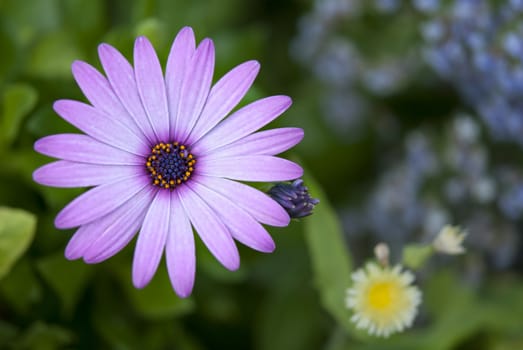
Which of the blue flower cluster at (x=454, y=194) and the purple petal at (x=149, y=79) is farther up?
the blue flower cluster at (x=454, y=194)

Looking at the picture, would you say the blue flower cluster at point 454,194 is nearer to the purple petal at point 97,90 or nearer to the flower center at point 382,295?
the flower center at point 382,295

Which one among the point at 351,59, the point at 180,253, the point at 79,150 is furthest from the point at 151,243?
the point at 351,59

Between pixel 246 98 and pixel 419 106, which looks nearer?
pixel 246 98

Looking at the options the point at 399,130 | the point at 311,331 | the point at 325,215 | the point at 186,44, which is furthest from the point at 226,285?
the point at 186,44

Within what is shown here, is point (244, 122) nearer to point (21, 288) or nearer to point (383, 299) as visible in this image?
point (383, 299)

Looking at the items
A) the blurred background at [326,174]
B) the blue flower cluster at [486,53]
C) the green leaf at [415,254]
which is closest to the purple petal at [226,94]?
the blurred background at [326,174]

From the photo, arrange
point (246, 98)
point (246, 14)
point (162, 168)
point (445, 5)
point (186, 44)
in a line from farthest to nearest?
point (246, 14)
point (445, 5)
point (246, 98)
point (162, 168)
point (186, 44)

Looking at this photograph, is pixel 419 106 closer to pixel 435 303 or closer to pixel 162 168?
pixel 435 303
